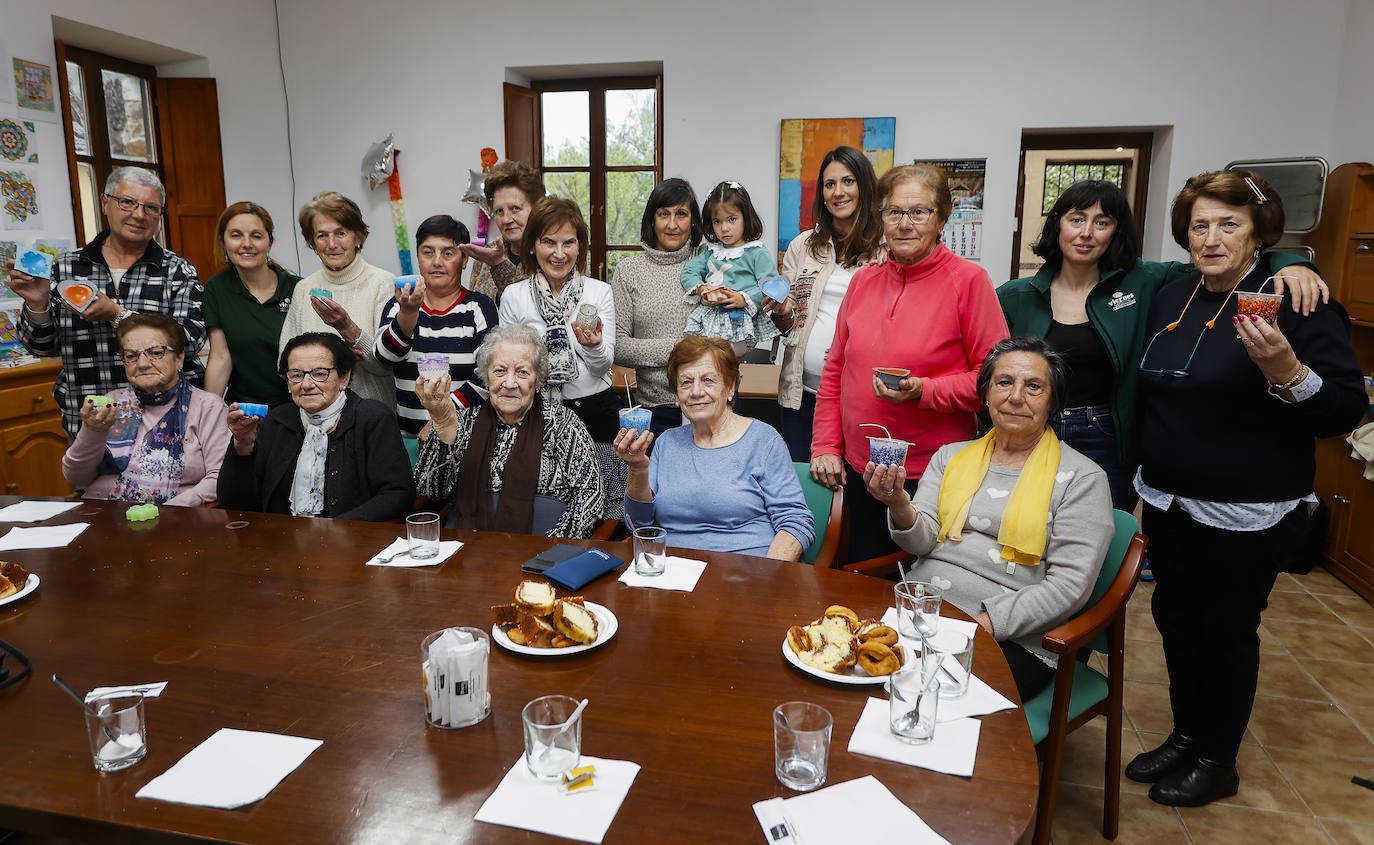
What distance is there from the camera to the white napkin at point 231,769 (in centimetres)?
117

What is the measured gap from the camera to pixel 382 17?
5.95 metres

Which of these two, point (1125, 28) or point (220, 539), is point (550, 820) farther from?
point (1125, 28)

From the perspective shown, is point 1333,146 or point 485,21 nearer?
point 1333,146

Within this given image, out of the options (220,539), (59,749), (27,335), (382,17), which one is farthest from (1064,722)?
(382,17)

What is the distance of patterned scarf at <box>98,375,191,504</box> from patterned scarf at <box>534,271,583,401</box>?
1.25 meters

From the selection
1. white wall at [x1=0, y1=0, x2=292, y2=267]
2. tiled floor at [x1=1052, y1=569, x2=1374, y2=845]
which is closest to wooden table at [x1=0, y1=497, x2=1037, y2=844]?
tiled floor at [x1=1052, y1=569, x2=1374, y2=845]

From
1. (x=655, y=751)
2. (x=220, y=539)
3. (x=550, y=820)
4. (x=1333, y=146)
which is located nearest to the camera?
(x=550, y=820)

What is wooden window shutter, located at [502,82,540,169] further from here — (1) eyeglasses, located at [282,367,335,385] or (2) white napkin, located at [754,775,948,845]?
(2) white napkin, located at [754,775,948,845]

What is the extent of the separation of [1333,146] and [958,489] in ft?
14.8

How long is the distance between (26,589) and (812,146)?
483 centimetres

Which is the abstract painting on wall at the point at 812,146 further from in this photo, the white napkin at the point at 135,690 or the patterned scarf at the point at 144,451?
the white napkin at the point at 135,690

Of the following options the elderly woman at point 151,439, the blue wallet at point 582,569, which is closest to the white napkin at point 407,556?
the blue wallet at point 582,569

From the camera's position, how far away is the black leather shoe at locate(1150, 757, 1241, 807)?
238 centimetres

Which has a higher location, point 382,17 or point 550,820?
point 382,17
